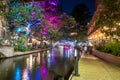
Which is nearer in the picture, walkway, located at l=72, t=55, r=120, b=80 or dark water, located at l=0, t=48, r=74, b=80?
walkway, located at l=72, t=55, r=120, b=80

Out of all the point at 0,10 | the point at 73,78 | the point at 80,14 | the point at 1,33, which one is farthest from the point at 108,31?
the point at 80,14

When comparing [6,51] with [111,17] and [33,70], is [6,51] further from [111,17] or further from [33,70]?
[33,70]

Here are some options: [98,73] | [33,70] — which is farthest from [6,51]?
[98,73]

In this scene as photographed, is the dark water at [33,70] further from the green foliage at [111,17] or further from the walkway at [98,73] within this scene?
the green foliage at [111,17]

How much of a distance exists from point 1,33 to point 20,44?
13.1 ft

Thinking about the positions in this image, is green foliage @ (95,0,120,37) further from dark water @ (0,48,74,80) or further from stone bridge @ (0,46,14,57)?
stone bridge @ (0,46,14,57)

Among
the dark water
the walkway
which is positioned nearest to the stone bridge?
the dark water

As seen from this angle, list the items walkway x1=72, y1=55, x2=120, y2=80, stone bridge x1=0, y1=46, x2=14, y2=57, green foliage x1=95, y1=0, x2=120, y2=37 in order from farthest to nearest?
stone bridge x1=0, y1=46, x2=14, y2=57
green foliage x1=95, y1=0, x2=120, y2=37
walkway x1=72, y1=55, x2=120, y2=80

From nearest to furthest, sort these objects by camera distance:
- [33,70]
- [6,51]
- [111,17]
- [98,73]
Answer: [98,73] < [33,70] < [111,17] < [6,51]

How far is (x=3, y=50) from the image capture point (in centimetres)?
2981

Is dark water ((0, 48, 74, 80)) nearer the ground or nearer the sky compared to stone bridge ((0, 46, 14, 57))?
nearer the ground

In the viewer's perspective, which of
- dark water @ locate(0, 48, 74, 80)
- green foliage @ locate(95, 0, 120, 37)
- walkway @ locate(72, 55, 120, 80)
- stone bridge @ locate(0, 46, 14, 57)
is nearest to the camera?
walkway @ locate(72, 55, 120, 80)

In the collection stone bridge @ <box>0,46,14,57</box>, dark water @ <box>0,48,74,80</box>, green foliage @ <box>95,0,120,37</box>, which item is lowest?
dark water @ <box>0,48,74,80</box>

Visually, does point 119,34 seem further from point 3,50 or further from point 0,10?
point 0,10
